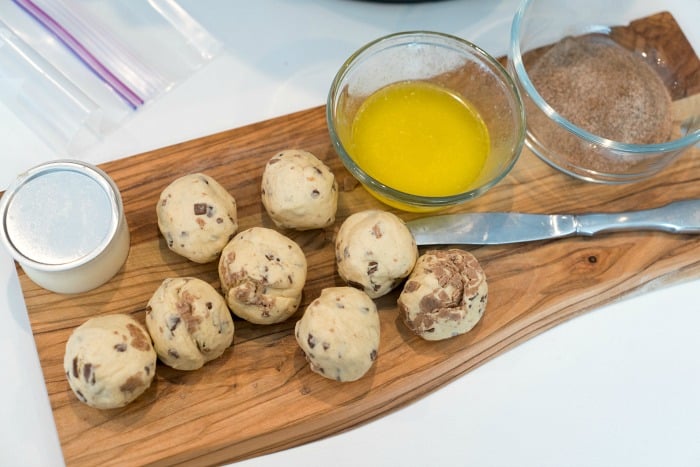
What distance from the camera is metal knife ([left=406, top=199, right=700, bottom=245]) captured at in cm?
125

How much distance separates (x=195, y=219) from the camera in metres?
1.14

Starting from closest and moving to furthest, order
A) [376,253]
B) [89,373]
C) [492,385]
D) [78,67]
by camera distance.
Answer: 1. [89,373]
2. [376,253]
3. [492,385]
4. [78,67]

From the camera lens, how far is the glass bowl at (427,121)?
127cm

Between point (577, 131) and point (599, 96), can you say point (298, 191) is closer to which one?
point (577, 131)

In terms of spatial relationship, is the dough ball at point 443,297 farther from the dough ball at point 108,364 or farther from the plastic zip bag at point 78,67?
the plastic zip bag at point 78,67

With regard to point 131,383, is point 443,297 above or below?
above

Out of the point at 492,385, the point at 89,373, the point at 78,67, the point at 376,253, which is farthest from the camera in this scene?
the point at 78,67

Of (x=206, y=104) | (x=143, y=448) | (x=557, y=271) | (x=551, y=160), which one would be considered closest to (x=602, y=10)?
(x=551, y=160)

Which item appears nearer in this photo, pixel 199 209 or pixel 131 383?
pixel 131 383

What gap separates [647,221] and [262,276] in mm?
699

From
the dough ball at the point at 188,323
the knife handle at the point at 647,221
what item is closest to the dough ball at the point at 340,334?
the dough ball at the point at 188,323

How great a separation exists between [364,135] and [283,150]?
0.15m

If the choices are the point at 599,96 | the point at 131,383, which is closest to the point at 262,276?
the point at 131,383

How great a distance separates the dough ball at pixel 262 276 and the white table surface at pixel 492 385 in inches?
9.7
